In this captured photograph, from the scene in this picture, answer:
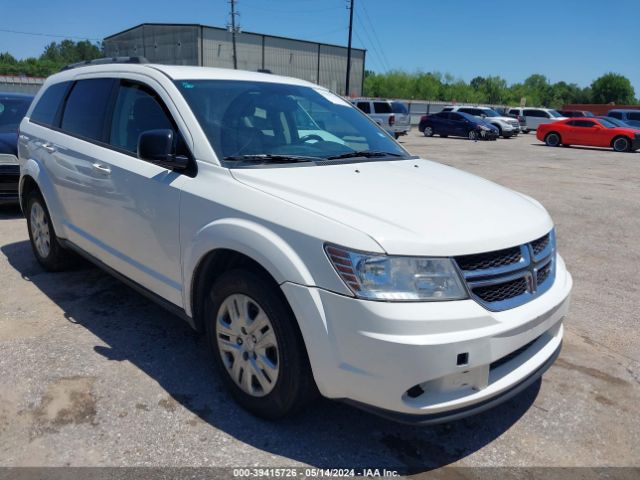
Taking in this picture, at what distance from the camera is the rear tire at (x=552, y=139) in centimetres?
2641

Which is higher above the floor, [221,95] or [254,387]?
[221,95]

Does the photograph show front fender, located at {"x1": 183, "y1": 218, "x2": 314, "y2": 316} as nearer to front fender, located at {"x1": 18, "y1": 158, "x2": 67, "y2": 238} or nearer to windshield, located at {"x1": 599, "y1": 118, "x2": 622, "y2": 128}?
front fender, located at {"x1": 18, "y1": 158, "x2": 67, "y2": 238}

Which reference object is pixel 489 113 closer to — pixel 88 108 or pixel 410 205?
Result: pixel 88 108

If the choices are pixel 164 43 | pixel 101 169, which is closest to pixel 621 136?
pixel 101 169

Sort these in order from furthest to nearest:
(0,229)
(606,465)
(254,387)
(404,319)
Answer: (0,229)
(254,387)
(606,465)
(404,319)

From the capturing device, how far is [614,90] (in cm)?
10338

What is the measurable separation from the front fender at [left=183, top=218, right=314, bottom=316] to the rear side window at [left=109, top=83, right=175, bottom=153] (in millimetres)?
892

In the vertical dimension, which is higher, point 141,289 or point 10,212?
point 141,289

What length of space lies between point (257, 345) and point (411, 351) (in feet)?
2.88

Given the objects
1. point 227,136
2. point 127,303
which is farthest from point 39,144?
point 227,136

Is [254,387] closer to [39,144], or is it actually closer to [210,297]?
[210,297]

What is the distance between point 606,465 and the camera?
8.74 feet

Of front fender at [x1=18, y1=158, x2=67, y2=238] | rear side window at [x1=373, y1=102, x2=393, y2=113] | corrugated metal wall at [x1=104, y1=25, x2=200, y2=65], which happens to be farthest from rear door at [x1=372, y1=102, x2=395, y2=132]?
corrugated metal wall at [x1=104, y1=25, x2=200, y2=65]

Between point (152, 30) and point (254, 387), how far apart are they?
71322 mm
